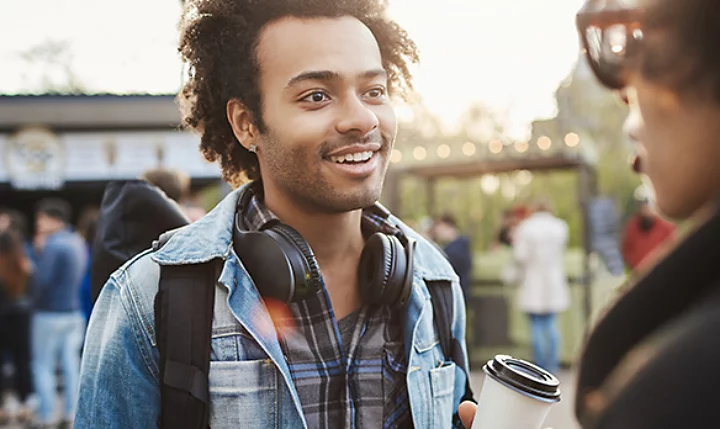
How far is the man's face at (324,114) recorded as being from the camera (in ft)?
6.01

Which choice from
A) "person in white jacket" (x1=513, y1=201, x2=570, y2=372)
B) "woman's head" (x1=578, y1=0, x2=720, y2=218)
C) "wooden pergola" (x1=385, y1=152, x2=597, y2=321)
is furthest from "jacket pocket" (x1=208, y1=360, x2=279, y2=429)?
"wooden pergola" (x1=385, y1=152, x2=597, y2=321)

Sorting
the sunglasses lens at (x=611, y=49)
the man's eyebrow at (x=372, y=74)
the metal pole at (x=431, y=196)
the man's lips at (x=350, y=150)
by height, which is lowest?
the sunglasses lens at (x=611, y=49)

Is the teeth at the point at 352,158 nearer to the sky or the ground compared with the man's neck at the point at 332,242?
nearer to the sky

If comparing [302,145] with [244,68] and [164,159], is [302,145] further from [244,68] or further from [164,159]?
[164,159]

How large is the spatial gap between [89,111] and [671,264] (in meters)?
9.95

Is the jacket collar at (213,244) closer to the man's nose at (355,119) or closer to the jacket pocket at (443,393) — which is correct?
the jacket pocket at (443,393)

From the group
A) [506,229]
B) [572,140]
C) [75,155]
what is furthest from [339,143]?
[75,155]

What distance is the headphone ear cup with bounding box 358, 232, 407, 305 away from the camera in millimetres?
1896

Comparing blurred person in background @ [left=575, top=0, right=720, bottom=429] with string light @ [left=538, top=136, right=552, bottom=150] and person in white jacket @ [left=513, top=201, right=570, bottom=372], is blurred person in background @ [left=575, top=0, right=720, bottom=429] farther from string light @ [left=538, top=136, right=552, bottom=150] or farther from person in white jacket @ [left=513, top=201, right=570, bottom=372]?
string light @ [left=538, top=136, right=552, bottom=150]

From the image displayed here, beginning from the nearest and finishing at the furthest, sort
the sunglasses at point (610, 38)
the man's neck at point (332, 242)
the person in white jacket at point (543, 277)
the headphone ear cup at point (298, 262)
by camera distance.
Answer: the sunglasses at point (610, 38)
the headphone ear cup at point (298, 262)
the man's neck at point (332, 242)
the person in white jacket at point (543, 277)

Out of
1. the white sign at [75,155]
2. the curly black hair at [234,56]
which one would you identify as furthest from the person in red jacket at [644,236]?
the curly black hair at [234,56]

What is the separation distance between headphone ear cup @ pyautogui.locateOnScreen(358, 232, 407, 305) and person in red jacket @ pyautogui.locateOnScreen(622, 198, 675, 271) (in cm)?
663

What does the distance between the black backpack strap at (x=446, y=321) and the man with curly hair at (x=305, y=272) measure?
0.02 meters

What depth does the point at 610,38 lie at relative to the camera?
986 millimetres
